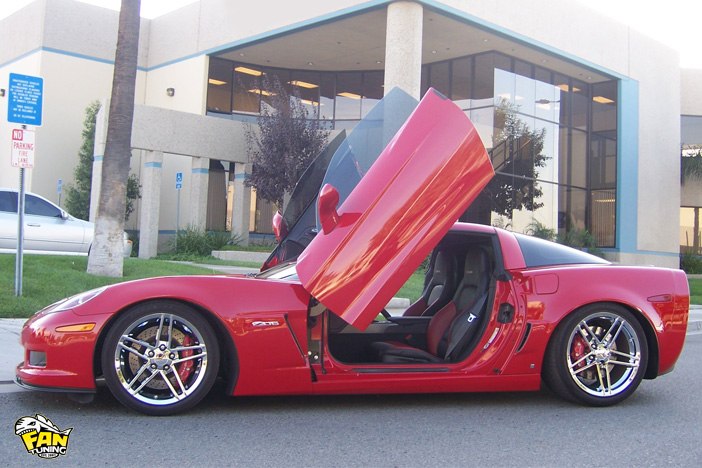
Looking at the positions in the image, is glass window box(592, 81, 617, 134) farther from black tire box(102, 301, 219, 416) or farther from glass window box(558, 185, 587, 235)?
black tire box(102, 301, 219, 416)

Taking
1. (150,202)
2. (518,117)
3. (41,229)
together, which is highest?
(518,117)

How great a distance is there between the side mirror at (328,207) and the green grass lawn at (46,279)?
5.78 m

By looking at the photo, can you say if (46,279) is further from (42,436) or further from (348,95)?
(348,95)

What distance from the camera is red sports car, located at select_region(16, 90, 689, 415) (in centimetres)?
393

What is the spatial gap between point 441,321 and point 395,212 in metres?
1.41

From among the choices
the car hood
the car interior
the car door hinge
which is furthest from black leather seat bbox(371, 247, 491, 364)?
the car hood

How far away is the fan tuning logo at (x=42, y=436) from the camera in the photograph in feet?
11.2

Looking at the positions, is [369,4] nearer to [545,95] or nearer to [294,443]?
[545,95]

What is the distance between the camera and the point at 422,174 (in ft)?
13.2

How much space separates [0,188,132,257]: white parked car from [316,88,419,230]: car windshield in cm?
985

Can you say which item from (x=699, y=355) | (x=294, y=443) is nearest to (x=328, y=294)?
(x=294, y=443)

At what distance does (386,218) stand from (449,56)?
1937 centimetres

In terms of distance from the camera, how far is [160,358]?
12.9ft

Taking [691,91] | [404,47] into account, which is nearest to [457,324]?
[404,47]
